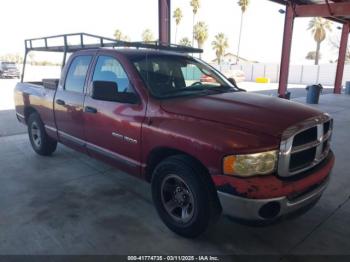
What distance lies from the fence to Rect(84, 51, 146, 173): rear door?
37.8 metres

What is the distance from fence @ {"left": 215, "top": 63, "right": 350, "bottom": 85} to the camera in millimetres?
36572

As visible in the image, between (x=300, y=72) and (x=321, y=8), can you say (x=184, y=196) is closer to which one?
(x=321, y=8)

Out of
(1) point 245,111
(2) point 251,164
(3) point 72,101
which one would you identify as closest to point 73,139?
(3) point 72,101

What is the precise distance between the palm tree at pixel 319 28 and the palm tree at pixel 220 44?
51.0 ft

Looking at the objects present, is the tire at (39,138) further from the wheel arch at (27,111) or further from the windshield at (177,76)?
the windshield at (177,76)

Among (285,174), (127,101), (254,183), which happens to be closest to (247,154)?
(254,183)

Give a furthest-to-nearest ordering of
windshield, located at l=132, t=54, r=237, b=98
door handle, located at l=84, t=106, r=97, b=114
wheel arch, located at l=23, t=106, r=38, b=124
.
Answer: wheel arch, located at l=23, t=106, r=38, b=124
door handle, located at l=84, t=106, r=97, b=114
windshield, located at l=132, t=54, r=237, b=98

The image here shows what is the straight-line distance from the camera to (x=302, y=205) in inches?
107

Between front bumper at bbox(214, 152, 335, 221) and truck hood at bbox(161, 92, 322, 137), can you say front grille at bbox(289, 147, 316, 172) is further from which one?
truck hood at bbox(161, 92, 322, 137)

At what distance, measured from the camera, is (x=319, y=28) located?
4934 cm

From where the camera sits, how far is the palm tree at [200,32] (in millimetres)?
54812

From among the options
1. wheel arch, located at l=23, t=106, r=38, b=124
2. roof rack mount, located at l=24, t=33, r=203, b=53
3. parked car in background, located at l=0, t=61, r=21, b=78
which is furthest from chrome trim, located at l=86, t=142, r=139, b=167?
parked car in background, located at l=0, t=61, r=21, b=78

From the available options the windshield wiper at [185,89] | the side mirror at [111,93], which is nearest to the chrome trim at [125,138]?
the side mirror at [111,93]

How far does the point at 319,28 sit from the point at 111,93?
5423cm
